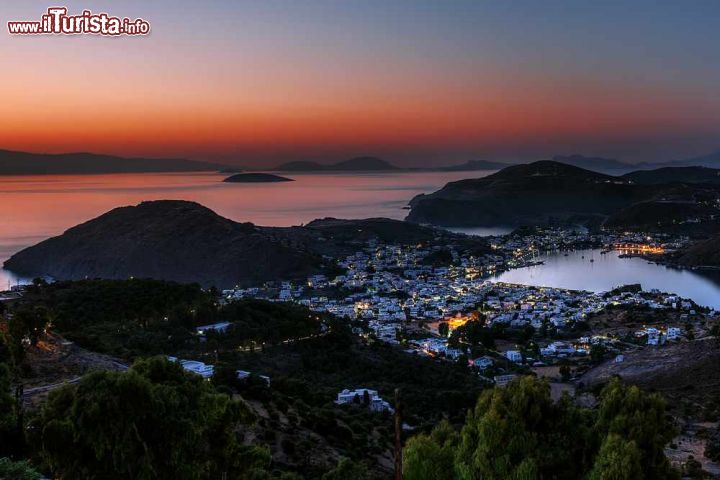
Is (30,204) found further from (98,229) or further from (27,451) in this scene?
(27,451)

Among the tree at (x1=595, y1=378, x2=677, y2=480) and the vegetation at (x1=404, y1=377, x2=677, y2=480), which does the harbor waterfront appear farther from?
the vegetation at (x1=404, y1=377, x2=677, y2=480)

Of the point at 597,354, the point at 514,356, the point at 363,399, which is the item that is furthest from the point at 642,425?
the point at 514,356

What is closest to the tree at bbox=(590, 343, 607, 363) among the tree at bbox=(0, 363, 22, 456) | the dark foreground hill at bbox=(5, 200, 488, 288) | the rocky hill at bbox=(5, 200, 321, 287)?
the tree at bbox=(0, 363, 22, 456)

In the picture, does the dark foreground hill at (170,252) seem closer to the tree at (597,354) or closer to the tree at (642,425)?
the tree at (597,354)

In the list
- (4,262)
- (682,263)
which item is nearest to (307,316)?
(4,262)

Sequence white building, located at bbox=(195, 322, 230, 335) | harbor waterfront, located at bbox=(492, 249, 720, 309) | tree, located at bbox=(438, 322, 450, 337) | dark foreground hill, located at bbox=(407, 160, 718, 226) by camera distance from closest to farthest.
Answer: white building, located at bbox=(195, 322, 230, 335) → tree, located at bbox=(438, 322, 450, 337) → harbor waterfront, located at bbox=(492, 249, 720, 309) → dark foreground hill, located at bbox=(407, 160, 718, 226)

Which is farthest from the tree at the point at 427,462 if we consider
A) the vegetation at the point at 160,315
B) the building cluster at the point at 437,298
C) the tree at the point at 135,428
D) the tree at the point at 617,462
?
the building cluster at the point at 437,298
